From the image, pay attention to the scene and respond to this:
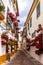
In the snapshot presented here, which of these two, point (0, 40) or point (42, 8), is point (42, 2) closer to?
point (42, 8)

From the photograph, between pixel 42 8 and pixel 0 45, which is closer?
pixel 0 45

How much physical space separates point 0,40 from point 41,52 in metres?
3.46

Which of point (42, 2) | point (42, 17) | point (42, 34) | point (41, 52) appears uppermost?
point (42, 2)

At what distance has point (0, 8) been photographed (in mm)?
14945

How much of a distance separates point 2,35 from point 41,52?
343 centimetres

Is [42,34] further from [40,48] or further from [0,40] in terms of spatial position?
[0,40]

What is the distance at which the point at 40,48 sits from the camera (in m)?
17.3

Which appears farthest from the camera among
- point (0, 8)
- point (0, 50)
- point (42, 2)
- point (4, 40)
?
point (42, 2)

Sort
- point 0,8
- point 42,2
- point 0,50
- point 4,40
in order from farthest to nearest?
point 42,2 → point 4,40 → point 0,50 → point 0,8

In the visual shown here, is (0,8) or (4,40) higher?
(0,8)

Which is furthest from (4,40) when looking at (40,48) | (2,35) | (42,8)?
(42,8)

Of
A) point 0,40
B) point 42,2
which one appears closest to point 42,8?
point 42,2

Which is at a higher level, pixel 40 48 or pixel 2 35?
pixel 2 35

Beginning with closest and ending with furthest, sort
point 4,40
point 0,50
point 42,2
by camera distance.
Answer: point 0,50 → point 4,40 → point 42,2
